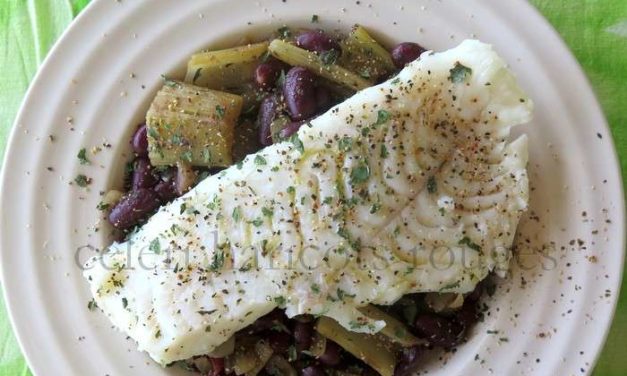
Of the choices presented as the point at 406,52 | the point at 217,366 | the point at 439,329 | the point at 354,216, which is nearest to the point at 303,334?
the point at 217,366

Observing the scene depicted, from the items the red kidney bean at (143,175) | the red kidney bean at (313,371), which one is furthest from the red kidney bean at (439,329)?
the red kidney bean at (143,175)

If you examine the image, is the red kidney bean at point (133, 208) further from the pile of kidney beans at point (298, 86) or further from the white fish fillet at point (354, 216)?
the pile of kidney beans at point (298, 86)

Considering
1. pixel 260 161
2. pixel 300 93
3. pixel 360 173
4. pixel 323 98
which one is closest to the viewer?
pixel 360 173

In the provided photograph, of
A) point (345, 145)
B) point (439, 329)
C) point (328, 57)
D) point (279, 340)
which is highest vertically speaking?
point (328, 57)

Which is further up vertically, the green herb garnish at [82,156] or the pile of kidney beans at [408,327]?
the green herb garnish at [82,156]

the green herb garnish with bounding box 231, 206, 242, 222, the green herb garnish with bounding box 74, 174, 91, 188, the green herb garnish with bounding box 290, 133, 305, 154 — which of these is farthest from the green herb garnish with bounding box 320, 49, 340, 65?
the green herb garnish with bounding box 74, 174, 91, 188

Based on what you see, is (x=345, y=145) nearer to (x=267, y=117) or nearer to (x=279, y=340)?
(x=267, y=117)

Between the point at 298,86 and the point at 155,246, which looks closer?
the point at 155,246
